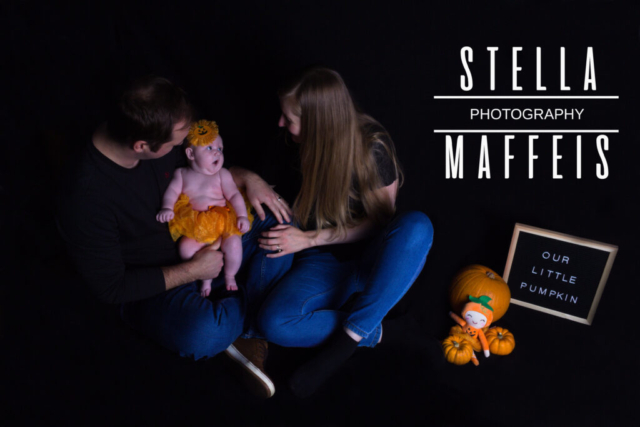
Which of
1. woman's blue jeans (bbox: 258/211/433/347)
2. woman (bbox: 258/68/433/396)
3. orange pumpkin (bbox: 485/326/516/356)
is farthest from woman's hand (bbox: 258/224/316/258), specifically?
orange pumpkin (bbox: 485/326/516/356)

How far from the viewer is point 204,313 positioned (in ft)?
5.82

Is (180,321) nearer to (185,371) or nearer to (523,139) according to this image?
(185,371)

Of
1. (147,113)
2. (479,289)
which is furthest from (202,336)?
(479,289)

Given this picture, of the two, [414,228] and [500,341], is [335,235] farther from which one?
[500,341]

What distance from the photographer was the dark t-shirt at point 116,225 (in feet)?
5.11

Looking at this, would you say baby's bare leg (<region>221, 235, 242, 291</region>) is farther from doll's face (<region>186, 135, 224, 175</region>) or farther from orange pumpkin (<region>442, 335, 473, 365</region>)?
orange pumpkin (<region>442, 335, 473, 365</region>)

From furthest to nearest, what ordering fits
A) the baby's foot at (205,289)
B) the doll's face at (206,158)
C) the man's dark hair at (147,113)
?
the baby's foot at (205,289), the doll's face at (206,158), the man's dark hair at (147,113)

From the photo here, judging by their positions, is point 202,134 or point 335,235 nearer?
point 202,134

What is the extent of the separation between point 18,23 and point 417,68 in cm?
193

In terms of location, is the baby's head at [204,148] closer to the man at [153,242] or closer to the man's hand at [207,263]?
the man at [153,242]

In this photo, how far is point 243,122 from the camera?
2.44 meters

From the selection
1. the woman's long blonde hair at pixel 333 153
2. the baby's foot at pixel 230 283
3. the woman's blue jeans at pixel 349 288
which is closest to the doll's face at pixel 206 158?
the woman's long blonde hair at pixel 333 153

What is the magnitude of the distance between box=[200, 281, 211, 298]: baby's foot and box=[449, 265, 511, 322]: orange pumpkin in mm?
1061

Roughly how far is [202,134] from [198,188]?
22 centimetres
